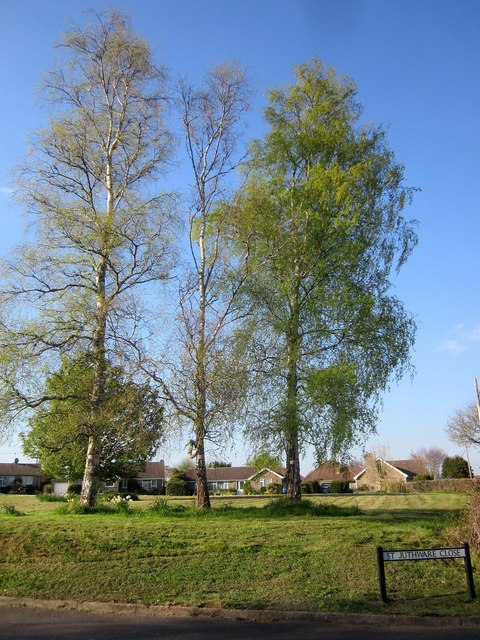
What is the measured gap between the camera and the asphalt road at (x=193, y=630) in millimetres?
6914

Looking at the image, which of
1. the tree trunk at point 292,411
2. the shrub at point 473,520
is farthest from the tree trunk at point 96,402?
the shrub at point 473,520

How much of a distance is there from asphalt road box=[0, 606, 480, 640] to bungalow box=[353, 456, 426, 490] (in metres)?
46.3

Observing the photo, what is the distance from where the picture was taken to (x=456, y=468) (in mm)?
51719

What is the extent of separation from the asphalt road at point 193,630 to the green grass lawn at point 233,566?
462 mm

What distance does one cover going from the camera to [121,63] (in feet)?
71.1

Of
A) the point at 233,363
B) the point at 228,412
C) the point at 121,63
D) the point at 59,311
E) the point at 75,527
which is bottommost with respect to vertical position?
the point at 75,527

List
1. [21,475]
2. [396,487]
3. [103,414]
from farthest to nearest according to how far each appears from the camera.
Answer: [21,475] → [396,487] → [103,414]

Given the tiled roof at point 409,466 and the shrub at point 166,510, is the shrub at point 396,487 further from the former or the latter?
the tiled roof at point 409,466

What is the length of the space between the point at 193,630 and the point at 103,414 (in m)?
10.9

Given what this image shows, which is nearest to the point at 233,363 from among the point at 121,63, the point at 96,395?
the point at 96,395

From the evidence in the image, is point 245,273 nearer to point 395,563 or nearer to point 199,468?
point 199,468

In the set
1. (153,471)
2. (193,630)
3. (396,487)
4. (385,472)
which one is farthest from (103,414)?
(153,471)

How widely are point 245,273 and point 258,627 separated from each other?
12993mm

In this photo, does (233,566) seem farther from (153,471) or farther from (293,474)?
(153,471)
